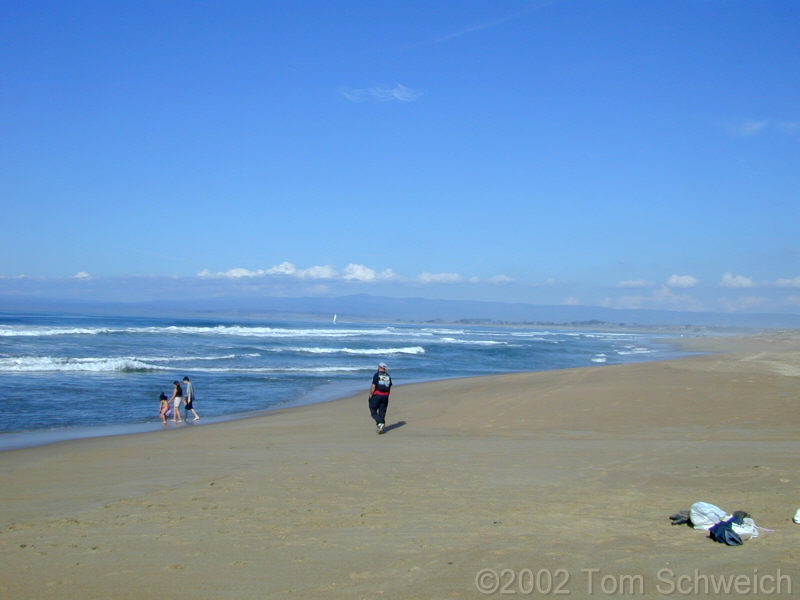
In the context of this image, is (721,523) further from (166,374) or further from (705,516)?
Result: (166,374)

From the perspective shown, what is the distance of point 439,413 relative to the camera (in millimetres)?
16891

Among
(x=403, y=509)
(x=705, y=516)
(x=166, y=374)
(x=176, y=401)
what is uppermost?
(x=705, y=516)

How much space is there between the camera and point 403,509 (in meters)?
7.22

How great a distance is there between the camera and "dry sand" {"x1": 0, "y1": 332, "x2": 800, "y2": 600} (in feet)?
16.8

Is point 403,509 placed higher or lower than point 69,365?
higher

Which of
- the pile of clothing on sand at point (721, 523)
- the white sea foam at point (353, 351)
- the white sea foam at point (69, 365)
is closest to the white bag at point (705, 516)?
the pile of clothing on sand at point (721, 523)

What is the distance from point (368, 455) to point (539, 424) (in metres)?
5.13

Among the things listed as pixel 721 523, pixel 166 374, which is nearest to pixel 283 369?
pixel 166 374

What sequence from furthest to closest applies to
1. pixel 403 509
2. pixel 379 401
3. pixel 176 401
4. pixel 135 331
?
pixel 135 331
pixel 176 401
pixel 379 401
pixel 403 509

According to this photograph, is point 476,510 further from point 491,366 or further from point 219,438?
point 491,366

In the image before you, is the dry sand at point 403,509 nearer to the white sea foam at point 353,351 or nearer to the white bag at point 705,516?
the white bag at point 705,516

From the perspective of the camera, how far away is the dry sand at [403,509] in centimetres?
511

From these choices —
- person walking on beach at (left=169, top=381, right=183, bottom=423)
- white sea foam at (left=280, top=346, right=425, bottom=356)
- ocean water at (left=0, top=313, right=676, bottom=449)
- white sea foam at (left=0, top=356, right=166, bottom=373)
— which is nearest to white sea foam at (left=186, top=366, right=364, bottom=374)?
ocean water at (left=0, top=313, right=676, bottom=449)

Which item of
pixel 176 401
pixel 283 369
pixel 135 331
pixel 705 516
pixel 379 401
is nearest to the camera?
pixel 705 516
